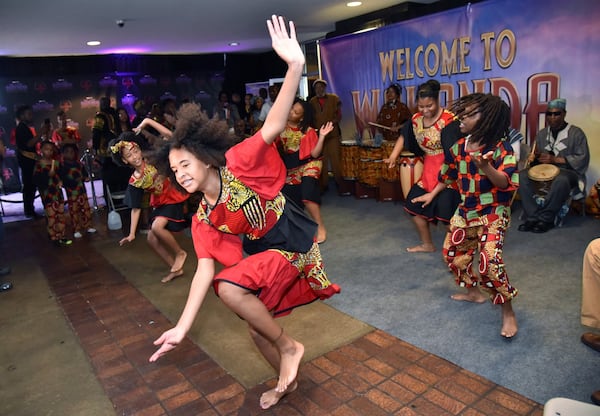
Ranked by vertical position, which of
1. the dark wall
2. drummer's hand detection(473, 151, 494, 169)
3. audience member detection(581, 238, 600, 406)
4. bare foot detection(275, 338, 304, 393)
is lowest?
bare foot detection(275, 338, 304, 393)

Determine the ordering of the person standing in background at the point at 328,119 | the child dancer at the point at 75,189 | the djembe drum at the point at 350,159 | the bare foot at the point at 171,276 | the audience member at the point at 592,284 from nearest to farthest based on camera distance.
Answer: the audience member at the point at 592,284 < the bare foot at the point at 171,276 < the child dancer at the point at 75,189 < the djembe drum at the point at 350,159 < the person standing in background at the point at 328,119

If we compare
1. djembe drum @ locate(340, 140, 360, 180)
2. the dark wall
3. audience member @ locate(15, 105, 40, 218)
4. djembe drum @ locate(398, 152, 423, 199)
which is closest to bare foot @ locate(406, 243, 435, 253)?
djembe drum @ locate(398, 152, 423, 199)

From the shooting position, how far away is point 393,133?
7.35 meters

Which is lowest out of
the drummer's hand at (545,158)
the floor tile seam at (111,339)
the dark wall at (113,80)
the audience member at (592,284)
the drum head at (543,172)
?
the floor tile seam at (111,339)

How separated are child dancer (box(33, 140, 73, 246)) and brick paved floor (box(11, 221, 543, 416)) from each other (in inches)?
113

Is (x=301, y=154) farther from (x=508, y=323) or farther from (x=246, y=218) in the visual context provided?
(x=246, y=218)

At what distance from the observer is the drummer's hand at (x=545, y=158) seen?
17.3ft

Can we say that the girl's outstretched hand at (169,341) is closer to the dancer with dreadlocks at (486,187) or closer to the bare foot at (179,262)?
the dancer with dreadlocks at (486,187)

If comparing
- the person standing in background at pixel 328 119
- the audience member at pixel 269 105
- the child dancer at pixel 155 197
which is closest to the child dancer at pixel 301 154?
the child dancer at pixel 155 197

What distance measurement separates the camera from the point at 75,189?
6.48 metres

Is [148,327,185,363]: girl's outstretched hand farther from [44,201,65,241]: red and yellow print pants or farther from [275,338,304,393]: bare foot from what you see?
[44,201,65,241]: red and yellow print pants

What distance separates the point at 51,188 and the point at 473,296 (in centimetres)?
515

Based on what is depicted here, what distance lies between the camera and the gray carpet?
8.66ft

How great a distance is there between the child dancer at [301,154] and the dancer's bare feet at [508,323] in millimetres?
2278
